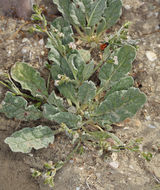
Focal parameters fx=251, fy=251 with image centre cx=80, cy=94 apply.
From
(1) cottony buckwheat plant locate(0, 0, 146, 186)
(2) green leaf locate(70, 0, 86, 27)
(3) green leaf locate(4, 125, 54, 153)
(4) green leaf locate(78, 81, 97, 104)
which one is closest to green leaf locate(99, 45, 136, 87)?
(1) cottony buckwheat plant locate(0, 0, 146, 186)

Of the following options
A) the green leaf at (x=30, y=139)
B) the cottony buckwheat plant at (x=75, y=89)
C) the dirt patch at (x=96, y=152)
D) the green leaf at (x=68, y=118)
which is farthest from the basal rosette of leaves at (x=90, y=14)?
the green leaf at (x=30, y=139)

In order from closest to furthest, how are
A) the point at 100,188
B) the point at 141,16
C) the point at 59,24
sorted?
the point at 100,188 < the point at 59,24 < the point at 141,16

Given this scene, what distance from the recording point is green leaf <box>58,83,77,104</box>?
2334 mm

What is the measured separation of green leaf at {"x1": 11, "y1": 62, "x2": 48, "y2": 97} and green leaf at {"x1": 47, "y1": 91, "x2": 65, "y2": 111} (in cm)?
19

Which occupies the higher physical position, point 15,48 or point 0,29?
point 0,29

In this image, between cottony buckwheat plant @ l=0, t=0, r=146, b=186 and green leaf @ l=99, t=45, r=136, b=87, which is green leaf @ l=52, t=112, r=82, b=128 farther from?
green leaf @ l=99, t=45, r=136, b=87

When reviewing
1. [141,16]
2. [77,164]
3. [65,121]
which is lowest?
[77,164]

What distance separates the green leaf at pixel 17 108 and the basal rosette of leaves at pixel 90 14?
98 cm

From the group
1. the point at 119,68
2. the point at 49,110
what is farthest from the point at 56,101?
the point at 119,68

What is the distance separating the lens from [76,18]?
2.62 metres

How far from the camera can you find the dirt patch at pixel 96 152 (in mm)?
2107

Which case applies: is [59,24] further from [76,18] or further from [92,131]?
[92,131]

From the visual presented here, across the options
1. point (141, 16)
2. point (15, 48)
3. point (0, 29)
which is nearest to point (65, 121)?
point (15, 48)

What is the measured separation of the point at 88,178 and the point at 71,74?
3.14 ft
